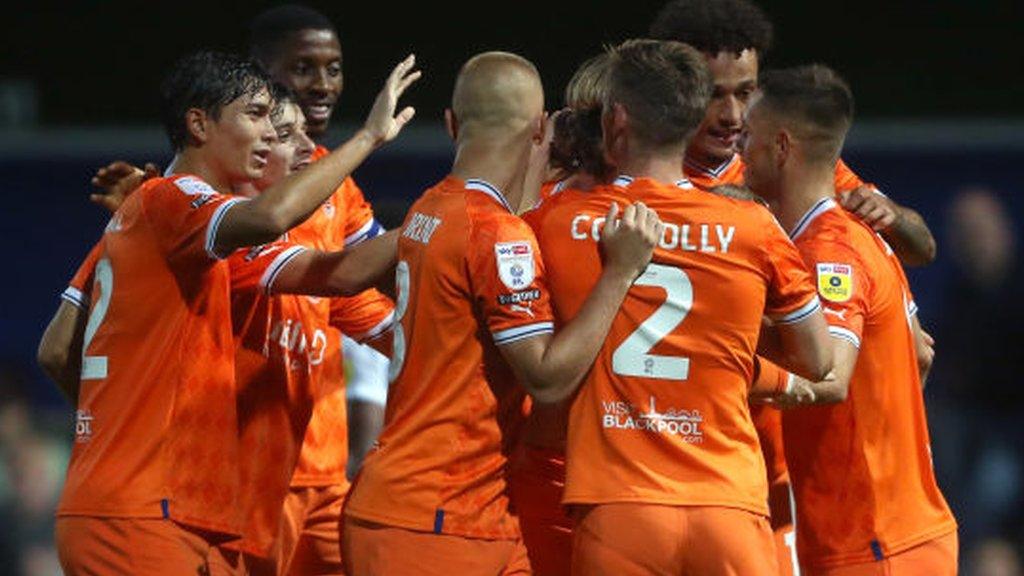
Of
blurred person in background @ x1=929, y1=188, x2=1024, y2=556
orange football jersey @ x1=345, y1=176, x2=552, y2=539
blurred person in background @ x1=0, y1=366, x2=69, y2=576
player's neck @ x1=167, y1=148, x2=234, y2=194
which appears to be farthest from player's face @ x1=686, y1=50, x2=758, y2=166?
blurred person in background @ x1=0, y1=366, x2=69, y2=576

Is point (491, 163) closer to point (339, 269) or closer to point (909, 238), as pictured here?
point (339, 269)

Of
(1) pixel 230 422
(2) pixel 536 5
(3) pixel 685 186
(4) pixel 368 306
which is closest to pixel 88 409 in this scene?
(1) pixel 230 422

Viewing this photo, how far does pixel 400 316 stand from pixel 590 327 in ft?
1.86

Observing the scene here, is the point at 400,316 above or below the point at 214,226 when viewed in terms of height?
below

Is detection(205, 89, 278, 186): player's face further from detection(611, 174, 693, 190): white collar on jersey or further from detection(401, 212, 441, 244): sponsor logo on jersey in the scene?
detection(611, 174, 693, 190): white collar on jersey

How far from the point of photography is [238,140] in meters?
6.03

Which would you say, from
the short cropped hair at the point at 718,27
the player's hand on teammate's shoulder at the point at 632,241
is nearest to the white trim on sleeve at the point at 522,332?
the player's hand on teammate's shoulder at the point at 632,241

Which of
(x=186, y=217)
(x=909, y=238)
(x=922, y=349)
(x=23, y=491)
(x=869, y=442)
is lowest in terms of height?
(x=23, y=491)

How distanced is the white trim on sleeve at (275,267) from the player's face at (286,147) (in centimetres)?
32

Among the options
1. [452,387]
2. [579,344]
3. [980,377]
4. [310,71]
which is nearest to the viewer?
[579,344]

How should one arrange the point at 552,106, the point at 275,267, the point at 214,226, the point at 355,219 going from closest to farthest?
the point at 214,226 < the point at 275,267 < the point at 355,219 < the point at 552,106

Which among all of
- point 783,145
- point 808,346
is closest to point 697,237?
point 808,346

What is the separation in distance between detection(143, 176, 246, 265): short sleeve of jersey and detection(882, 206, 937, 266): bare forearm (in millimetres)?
2038

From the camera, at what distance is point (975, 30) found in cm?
1338
